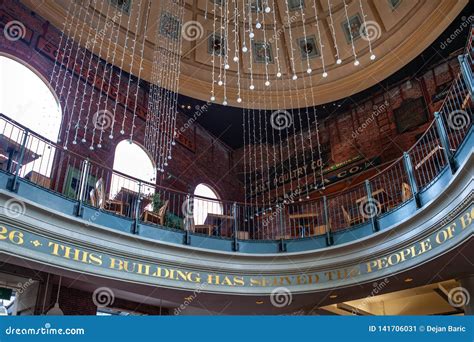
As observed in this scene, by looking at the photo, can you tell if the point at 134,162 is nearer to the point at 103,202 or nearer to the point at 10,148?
the point at 103,202

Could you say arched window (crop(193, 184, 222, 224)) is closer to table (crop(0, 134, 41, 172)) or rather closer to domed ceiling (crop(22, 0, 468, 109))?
domed ceiling (crop(22, 0, 468, 109))

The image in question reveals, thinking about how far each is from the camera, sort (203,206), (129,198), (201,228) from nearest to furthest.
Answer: (201,228) < (129,198) < (203,206)

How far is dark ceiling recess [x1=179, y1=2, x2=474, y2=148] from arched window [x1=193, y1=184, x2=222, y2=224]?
95.3 inches

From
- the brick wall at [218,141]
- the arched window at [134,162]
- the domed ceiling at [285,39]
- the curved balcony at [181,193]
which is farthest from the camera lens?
the domed ceiling at [285,39]

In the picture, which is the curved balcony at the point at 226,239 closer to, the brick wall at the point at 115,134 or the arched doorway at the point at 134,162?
the brick wall at the point at 115,134

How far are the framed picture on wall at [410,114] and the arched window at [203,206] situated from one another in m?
6.29

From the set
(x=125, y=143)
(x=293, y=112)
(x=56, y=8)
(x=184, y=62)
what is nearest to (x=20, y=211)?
(x=125, y=143)

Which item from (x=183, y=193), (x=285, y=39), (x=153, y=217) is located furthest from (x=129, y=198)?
(x=285, y=39)

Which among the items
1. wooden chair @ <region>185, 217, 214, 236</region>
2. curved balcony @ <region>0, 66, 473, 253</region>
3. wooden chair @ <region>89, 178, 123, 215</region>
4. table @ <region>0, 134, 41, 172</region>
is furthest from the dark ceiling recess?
table @ <region>0, 134, 41, 172</region>

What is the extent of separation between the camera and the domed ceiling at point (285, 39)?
13.4m

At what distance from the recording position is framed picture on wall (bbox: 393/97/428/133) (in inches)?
517

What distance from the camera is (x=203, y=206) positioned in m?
13.4

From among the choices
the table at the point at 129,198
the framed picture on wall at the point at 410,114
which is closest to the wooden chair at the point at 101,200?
the table at the point at 129,198

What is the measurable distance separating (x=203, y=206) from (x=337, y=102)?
6.22m
